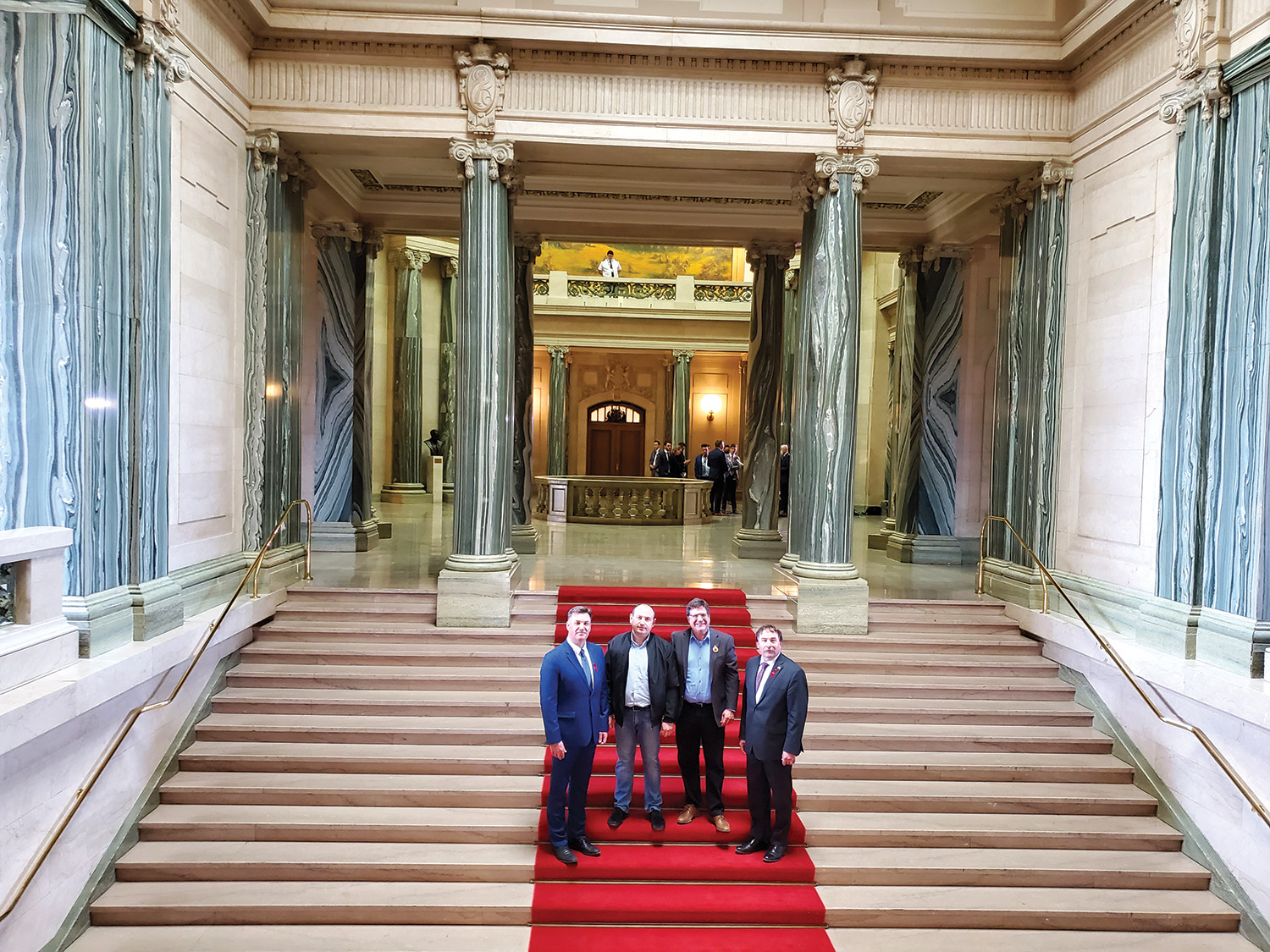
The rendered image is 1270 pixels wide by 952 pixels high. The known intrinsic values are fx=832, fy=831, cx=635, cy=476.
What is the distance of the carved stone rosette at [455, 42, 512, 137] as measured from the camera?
8430 millimetres

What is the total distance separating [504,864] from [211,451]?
4728 millimetres

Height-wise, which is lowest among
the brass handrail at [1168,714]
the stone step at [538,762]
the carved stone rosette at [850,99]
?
the stone step at [538,762]

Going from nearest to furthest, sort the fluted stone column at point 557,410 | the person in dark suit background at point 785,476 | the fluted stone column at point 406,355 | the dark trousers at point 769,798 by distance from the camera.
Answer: the dark trousers at point 769,798, the person in dark suit background at point 785,476, the fluted stone column at point 406,355, the fluted stone column at point 557,410

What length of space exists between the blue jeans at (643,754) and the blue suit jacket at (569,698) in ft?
1.06

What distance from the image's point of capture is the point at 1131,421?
7621 millimetres

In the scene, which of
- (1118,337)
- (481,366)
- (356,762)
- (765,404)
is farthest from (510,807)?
(765,404)

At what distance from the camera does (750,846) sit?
19.0 feet

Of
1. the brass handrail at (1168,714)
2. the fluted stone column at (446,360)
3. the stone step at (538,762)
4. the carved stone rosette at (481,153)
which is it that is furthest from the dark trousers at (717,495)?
the stone step at (538,762)

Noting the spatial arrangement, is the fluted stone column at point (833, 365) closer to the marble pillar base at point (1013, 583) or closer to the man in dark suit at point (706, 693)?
the marble pillar base at point (1013, 583)

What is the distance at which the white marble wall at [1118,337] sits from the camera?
7.34 m

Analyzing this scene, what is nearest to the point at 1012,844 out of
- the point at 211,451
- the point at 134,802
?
the point at 134,802

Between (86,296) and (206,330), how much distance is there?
5.88 feet

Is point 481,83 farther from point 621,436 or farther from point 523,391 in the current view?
point 621,436

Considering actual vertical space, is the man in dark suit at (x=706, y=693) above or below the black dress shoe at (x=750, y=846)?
above
